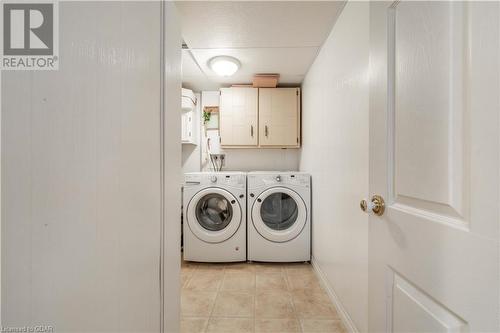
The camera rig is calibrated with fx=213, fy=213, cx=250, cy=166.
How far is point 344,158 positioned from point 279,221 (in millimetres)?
1232

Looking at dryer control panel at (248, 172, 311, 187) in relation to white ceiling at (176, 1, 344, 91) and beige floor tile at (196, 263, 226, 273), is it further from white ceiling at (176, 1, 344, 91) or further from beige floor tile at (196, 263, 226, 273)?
white ceiling at (176, 1, 344, 91)

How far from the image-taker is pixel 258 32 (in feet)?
5.78

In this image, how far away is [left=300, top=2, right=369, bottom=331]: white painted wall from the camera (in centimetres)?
122

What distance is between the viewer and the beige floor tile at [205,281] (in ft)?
6.45

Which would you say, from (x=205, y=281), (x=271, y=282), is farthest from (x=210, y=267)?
(x=271, y=282)

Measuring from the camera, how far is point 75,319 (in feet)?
1.71

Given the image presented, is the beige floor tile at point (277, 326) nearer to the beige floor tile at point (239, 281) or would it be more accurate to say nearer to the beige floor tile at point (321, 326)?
the beige floor tile at point (321, 326)

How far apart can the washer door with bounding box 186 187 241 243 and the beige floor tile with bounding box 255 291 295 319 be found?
0.74 m

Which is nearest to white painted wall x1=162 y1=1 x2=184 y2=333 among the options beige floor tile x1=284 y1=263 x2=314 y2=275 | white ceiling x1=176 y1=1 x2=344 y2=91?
white ceiling x1=176 y1=1 x2=344 y2=91

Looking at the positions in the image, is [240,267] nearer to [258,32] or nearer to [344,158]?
[344,158]

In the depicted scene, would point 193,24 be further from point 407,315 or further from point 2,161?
point 407,315

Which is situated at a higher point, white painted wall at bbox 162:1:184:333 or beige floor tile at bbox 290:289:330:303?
white painted wall at bbox 162:1:184:333

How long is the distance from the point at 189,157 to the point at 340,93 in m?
2.33

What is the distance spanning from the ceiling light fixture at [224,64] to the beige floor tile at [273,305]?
7.31 ft
